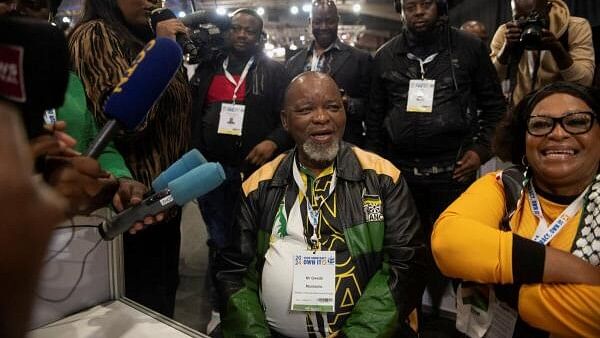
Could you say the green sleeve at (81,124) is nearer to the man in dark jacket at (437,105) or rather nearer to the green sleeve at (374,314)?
the green sleeve at (374,314)

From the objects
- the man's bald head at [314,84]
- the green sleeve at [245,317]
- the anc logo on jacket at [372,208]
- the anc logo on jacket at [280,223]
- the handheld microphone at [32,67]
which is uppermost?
the man's bald head at [314,84]

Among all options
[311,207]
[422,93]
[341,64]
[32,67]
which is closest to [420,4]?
[422,93]

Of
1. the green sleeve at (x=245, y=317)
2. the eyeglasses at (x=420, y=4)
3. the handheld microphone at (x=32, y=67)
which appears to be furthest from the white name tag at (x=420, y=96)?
the handheld microphone at (x=32, y=67)

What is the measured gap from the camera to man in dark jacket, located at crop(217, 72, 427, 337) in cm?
156

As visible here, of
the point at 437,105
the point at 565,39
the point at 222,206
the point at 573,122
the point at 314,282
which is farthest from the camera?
the point at 222,206

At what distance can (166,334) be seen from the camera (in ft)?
3.88

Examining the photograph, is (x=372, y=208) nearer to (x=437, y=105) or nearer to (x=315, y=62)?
(x=437, y=105)

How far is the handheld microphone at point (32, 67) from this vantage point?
41cm

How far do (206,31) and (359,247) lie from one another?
5.12 ft

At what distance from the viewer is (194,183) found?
1.09m

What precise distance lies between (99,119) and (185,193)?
0.51 meters

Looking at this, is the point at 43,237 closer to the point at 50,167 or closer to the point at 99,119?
the point at 50,167

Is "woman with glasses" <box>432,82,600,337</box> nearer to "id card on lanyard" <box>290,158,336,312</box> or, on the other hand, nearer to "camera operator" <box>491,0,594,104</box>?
"id card on lanyard" <box>290,158,336,312</box>

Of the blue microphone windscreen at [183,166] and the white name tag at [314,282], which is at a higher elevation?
the blue microphone windscreen at [183,166]
